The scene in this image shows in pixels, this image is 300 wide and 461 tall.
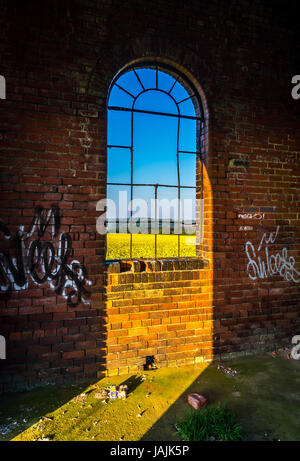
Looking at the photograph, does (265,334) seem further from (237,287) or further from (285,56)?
(285,56)

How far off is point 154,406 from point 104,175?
7.74 ft

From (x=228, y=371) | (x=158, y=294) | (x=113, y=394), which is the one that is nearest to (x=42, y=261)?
(x=158, y=294)

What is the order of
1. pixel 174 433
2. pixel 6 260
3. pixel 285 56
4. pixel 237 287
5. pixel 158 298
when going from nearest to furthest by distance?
pixel 174 433 < pixel 6 260 < pixel 158 298 < pixel 237 287 < pixel 285 56

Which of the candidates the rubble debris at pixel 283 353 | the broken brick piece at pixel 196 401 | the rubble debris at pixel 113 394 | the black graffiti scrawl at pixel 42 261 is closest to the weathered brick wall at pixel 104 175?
the black graffiti scrawl at pixel 42 261

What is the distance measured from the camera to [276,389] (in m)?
2.78

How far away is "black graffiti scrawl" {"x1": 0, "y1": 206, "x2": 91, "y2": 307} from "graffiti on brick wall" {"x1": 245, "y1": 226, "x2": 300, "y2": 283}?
7.02 ft

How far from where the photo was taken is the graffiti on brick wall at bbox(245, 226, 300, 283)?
11.8 ft

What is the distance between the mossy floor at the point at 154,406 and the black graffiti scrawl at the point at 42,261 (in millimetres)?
937

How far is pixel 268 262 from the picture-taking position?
3676 mm

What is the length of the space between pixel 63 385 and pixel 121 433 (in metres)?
0.96

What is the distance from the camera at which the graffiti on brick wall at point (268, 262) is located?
3.58 m

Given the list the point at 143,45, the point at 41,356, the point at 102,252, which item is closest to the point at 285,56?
the point at 143,45

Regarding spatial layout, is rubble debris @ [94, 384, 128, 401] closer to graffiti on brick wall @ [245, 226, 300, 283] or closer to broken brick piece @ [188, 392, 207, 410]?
broken brick piece @ [188, 392, 207, 410]

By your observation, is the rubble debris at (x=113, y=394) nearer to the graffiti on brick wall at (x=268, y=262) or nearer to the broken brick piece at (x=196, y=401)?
the broken brick piece at (x=196, y=401)
